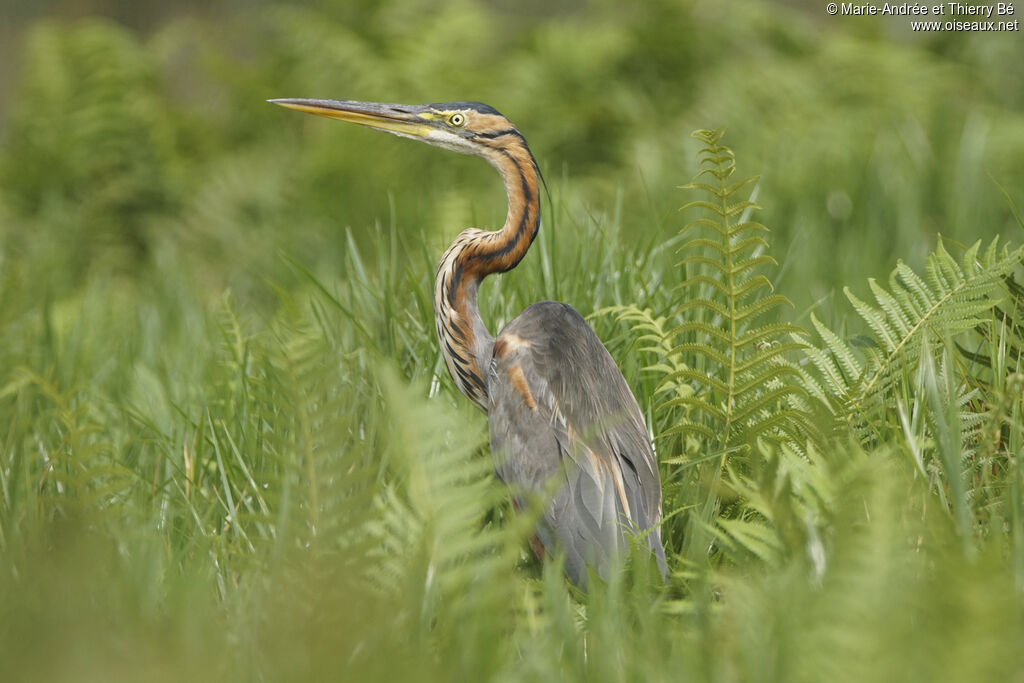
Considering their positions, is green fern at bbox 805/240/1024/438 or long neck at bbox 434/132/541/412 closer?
green fern at bbox 805/240/1024/438

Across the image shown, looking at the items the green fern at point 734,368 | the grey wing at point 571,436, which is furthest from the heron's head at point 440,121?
the green fern at point 734,368

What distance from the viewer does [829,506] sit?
2.35 m

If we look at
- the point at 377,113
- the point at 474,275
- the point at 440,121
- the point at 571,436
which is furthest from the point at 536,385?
the point at 377,113

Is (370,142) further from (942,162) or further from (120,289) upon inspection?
(942,162)

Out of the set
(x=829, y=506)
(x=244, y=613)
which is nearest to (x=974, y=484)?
(x=829, y=506)

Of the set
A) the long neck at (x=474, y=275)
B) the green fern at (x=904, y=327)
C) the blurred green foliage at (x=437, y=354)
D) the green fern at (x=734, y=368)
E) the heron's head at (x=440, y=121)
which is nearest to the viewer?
the blurred green foliage at (x=437, y=354)

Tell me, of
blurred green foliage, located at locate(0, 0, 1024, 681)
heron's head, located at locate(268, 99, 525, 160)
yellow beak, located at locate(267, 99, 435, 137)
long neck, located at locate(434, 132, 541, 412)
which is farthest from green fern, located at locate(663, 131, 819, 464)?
yellow beak, located at locate(267, 99, 435, 137)

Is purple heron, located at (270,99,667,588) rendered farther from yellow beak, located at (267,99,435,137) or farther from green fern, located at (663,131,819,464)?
green fern, located at (663,131,819,464)

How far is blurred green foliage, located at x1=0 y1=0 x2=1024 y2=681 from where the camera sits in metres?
1.89

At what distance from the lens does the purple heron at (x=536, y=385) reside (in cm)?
291

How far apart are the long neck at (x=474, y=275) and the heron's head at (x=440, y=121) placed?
169mm

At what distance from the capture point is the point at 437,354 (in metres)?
3.58

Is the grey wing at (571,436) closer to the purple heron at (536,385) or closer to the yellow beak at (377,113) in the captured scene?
the purple heron at (536,385)

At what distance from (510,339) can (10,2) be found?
356 inches
